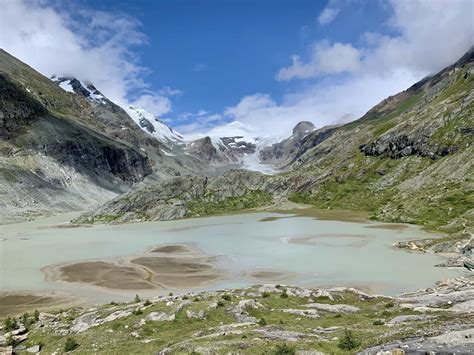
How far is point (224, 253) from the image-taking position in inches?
3457

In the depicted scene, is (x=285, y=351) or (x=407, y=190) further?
(x=407, y=190)

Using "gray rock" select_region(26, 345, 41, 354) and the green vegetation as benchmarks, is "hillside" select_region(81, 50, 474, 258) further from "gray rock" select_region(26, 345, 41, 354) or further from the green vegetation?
"gray rock" select_region(26, 345, 41, 354)

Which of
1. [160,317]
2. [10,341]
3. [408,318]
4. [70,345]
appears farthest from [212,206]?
[408,318]

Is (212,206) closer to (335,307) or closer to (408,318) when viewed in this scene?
(335,307)

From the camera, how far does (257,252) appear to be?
8731cm

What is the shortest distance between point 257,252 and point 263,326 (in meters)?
54.5

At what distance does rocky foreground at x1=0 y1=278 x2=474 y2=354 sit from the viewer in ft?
81.0

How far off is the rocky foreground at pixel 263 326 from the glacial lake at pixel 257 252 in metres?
15.2

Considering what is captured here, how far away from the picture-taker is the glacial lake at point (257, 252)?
2483 inches

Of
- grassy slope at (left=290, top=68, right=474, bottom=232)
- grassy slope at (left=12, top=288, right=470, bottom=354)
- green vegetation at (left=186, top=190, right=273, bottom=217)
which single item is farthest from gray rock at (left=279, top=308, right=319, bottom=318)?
green vegetation at (left=186, top=190, right=273, bottom=217)

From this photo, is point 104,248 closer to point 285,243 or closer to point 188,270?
point 188,270

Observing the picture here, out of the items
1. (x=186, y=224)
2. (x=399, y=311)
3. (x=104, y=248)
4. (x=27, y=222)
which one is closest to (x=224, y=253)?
(x=104, y=248)

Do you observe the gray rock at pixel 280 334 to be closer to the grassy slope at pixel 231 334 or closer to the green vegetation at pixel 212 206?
the grassy slope at pixel 231 334

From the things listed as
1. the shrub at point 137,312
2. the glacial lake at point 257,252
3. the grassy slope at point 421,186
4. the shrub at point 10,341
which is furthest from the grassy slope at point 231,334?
the grassy slope at point 421,186
